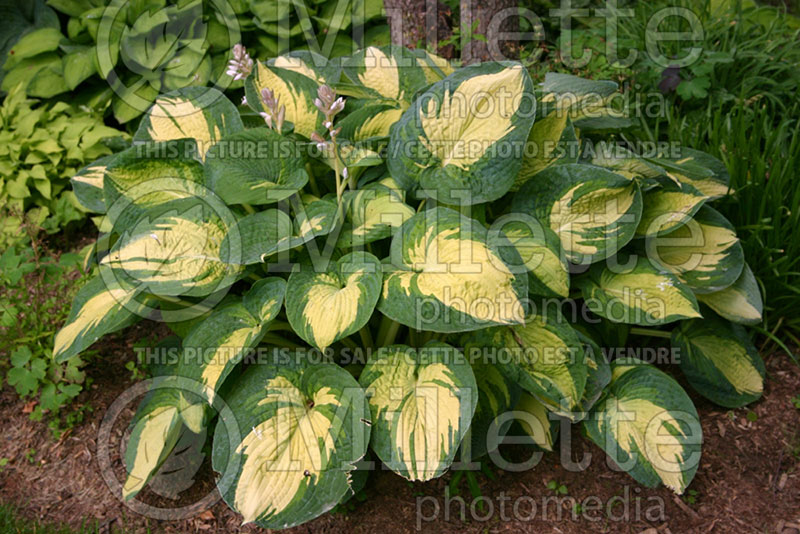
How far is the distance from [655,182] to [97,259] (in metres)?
2.00

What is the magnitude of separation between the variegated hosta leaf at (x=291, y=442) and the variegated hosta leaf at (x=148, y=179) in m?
0.60

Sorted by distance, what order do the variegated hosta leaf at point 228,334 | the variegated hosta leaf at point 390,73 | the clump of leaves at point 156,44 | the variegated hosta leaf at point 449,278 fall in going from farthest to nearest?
the clump of leaves at point 156,44 → the variegated hosta leaf at point 390,73 → the variegated hosta leaf at point 228,334 → the variegated hosta leaf at point 449,278

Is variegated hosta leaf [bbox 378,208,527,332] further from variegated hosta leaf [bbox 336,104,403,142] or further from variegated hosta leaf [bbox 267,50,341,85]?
variegated hosta leaf [bbox 267,50,341,85]

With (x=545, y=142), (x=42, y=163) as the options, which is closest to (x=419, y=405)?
(x=545, y=142)

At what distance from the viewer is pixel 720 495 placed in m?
1.97

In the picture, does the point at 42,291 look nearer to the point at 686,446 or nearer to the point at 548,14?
the point at 686,446

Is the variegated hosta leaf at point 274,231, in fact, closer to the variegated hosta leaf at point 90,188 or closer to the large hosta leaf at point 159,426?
the large hosta leaf at point 159,426

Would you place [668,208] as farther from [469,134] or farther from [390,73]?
[390,73]

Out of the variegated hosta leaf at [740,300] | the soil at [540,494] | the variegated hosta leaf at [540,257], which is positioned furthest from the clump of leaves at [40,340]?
the variegated hosta leaf at [740,300]

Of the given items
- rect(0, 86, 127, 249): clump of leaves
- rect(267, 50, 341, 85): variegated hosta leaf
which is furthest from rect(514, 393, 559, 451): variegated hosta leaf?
rect(0, 86, 127, 249): clump of leaves

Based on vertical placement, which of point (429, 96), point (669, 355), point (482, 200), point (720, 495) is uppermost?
point (429, 96)

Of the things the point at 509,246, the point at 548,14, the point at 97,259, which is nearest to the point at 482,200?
the point at 509,246

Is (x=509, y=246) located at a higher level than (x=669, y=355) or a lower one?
higher

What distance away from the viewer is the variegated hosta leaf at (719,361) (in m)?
2.16
